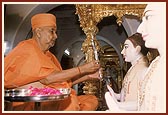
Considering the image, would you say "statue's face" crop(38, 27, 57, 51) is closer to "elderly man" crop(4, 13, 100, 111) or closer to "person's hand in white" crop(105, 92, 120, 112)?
A: "elderly man" crop(4, 13, 100, 111)

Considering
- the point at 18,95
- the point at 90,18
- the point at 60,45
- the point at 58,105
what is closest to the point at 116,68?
the point at 60,45

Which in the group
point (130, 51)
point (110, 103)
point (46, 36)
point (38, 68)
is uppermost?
point (46, 36)

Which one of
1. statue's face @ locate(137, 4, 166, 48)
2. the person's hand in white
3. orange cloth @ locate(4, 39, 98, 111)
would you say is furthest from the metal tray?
statue's face @ locate(137, 4, 166, 48)

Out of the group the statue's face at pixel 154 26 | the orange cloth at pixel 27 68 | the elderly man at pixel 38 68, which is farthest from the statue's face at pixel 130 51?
the statue's face at pixel 154 26

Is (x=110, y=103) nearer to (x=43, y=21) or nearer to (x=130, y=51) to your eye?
(x=130, y=51)

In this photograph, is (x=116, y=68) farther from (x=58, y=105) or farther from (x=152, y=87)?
(x=152, y=87)

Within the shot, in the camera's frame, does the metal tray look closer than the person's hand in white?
No

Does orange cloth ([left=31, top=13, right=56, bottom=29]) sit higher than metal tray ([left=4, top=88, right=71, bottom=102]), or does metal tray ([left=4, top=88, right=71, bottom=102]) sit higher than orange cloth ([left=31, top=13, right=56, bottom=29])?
orange cloth ([left=31, top=13, right=56, bottom=29])

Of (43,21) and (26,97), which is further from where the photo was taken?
(43,21)

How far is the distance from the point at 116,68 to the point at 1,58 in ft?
16.5

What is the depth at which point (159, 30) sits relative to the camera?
1.53 m

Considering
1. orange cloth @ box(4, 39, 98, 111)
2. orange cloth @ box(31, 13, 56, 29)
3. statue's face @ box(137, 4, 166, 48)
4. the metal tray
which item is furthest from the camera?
orange cloth @ box(31, 13, 56, 29)

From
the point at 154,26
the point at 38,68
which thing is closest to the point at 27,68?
the point at 38,68

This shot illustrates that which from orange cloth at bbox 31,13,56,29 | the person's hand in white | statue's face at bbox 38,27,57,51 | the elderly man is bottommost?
the person's hand in white
